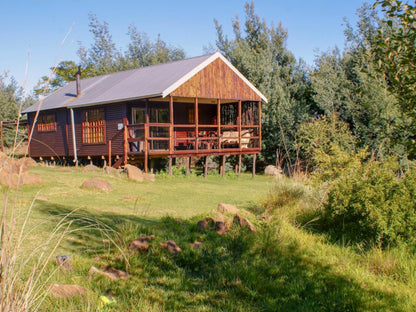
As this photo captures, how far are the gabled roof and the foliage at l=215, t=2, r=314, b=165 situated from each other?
2.53 meters

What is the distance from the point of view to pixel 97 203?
10320mm

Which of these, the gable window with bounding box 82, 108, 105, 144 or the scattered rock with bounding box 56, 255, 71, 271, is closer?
the scattered rock with bounding box 56, 255, 71, 271

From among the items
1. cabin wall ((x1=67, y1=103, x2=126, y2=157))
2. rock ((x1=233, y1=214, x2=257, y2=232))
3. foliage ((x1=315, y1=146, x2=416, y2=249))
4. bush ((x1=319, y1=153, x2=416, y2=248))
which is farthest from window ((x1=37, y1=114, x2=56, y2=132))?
bush ((x1=319, y1=153, x2=416, y2=248))

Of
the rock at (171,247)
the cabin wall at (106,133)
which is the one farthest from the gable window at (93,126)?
the rock at (171,247)

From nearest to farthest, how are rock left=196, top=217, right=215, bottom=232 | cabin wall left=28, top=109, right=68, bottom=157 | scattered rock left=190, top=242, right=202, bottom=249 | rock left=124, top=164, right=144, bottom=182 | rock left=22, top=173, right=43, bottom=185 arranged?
1. scattered rock left=190, top=242, right=202, bottom=249
2. rock left=196, top=217, right=215, bottom=232
3. rock left=22, top=173, right=43, bottom=185
4. rock left=124, top=164, right=144, bottom=182
5. cabin wall left=28, top=109, right=68, bottom=157

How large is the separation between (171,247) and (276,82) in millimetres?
20405

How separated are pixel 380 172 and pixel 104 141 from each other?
53.2 ft

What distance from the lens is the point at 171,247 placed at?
5844mm

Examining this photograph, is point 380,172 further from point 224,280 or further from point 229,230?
point 224,280

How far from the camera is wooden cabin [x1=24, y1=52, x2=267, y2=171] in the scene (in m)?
19.0

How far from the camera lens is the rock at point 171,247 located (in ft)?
19.0

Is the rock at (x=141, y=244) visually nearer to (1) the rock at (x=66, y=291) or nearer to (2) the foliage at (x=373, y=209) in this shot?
(1) the rock at (x=66, y=291)

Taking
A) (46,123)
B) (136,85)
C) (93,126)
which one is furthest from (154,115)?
(46,123)

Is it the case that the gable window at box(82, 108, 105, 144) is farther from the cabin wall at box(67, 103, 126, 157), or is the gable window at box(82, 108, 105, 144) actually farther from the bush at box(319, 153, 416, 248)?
the bush at box(319, 153, 416, 248)
